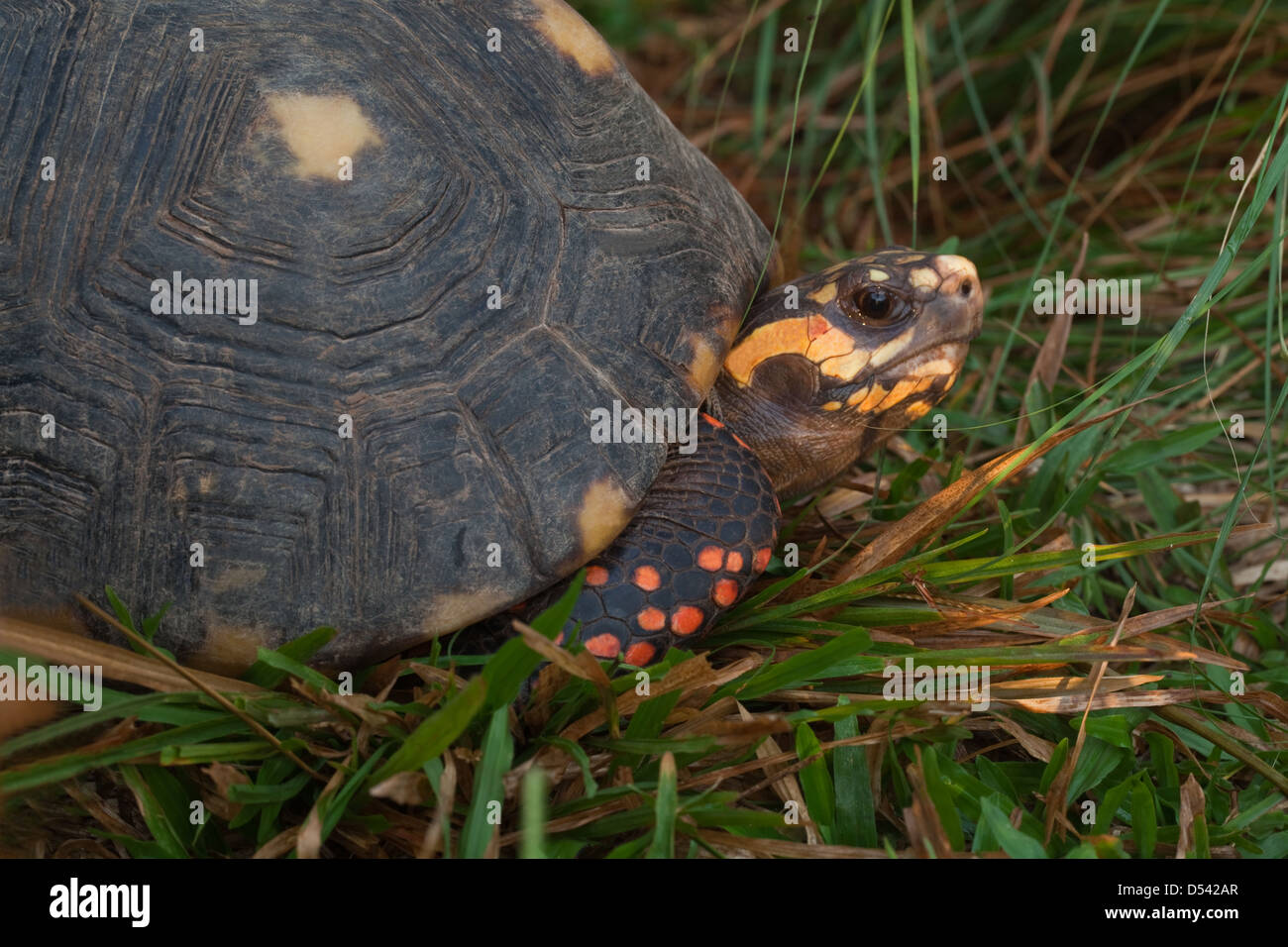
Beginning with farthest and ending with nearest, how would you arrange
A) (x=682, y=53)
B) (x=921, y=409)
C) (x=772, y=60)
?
(x=682, y=53) < (x=772, y=60) < (x=921, y=409)

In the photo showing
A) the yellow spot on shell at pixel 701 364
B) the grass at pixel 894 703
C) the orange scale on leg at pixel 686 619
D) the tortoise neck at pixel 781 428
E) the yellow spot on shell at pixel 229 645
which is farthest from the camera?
the tortoise neck at pixel 781 428

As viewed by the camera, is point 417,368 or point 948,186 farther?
point 948,186

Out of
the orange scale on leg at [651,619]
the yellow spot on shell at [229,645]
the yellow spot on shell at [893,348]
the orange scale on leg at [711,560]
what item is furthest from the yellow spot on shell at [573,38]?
the yellow spot on shell at [229,645]

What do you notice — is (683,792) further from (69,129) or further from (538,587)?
(69,129)

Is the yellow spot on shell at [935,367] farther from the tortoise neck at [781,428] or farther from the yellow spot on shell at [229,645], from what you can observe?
the yellow spot on shell at [229,645]

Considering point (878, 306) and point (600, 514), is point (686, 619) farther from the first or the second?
point (878, 306)
